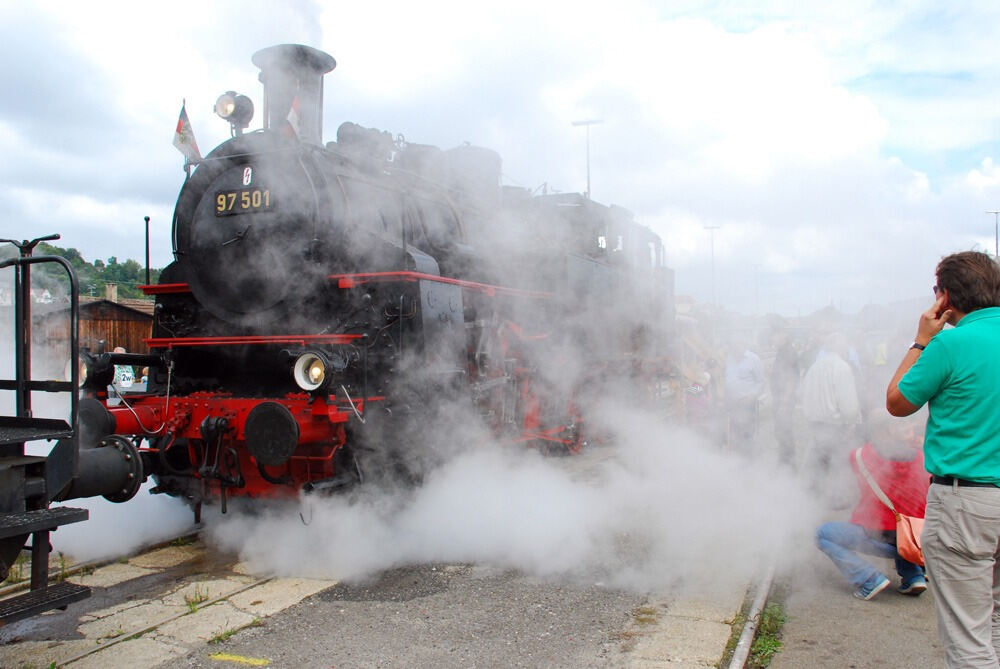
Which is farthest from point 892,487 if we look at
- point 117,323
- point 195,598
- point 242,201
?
point 117,323

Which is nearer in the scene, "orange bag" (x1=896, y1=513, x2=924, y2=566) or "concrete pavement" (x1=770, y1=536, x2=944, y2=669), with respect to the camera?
"concrete pavement" (x1=770, y1=536, x2=944, y2=669)

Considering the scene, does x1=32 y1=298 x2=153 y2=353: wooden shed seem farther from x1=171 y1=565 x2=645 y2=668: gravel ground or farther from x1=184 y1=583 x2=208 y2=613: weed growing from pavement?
x1=171 y1=565 x2=645 y2=668: gravel ground

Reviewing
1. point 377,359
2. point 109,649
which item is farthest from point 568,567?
point 109,649

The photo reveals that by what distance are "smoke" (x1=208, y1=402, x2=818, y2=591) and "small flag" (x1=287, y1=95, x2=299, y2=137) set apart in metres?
2.41

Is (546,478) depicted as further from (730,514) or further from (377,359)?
(377,359)

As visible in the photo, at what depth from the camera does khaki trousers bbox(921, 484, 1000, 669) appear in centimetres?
227

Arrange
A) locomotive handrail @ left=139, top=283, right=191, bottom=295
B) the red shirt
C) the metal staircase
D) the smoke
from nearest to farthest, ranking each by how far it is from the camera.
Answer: the metal staircase < the red shirt < the smoke < locomotive handrail @ left=139, top=283, right=191, bottom=295

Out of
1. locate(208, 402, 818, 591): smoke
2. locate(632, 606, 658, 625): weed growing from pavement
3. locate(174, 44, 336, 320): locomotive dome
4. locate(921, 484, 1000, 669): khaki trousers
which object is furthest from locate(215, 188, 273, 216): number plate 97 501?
locate(921, 484, 1000, 669): khaki trousers

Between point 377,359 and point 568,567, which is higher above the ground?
point 377,359

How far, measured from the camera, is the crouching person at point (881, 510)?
137 inches

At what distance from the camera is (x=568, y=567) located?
14.0 feet

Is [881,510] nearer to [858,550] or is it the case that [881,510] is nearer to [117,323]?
[858,550]

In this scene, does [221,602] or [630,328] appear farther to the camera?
[630,328]

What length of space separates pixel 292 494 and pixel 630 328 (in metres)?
5.59
